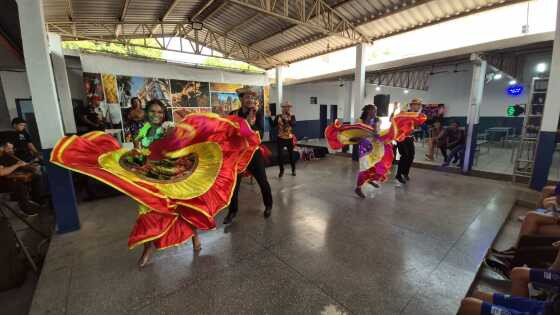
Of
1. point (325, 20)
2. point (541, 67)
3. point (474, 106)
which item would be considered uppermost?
point (325, 20)

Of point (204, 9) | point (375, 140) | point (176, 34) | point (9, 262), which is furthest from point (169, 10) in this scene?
point (9, 262)

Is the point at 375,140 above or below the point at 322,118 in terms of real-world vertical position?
below

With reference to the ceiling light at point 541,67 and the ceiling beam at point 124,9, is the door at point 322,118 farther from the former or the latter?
the ceiling beam at point 124,9

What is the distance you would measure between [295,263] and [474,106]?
5.32 meters

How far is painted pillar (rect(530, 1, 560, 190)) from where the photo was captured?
3.60 m

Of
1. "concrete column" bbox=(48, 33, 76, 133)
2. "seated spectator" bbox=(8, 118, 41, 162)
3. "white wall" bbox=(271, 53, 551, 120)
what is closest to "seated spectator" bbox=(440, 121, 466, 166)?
"white wall" bbox=(271, 53, 551, 120)

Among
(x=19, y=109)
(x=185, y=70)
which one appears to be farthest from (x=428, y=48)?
(x=19, y=109)

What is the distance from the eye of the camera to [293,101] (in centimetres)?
1205

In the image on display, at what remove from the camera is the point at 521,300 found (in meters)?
1.23

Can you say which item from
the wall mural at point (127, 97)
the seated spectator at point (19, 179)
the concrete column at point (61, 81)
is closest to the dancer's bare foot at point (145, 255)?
the seated spectator at point (19, 179)

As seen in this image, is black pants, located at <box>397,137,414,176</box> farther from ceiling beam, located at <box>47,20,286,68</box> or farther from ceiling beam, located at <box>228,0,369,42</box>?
ceiling beam, located at <box>47,20,286,68</box>

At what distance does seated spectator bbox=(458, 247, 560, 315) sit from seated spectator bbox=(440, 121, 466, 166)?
16.3ft

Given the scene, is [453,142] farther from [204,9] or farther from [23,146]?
[23,146]

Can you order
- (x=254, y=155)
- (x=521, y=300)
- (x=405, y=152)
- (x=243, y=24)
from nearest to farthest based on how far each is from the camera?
(x=521, y=300) < (x=254, y=155) < (x=405, y=152) < (x=243, y=24)
